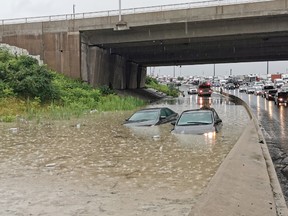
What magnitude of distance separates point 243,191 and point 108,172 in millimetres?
3495

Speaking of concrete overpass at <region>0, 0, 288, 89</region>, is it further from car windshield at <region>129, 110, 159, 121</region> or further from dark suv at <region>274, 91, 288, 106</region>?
car windshield at <region>129, 110, 159, 121</region>

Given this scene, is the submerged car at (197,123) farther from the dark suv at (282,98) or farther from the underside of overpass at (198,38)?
the dark suv at (282,98)

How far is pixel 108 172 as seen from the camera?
9.27 metres

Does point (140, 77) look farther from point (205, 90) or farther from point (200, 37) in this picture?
point (200, 37)

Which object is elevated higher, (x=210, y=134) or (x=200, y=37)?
(x=200, y=37)

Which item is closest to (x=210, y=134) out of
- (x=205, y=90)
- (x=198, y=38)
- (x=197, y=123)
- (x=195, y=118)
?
(x=197, y=123)

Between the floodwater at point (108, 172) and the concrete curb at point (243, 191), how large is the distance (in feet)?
1.45

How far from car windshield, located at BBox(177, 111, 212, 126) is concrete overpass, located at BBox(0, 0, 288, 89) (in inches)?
769

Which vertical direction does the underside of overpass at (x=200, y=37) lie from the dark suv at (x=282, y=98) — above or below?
above

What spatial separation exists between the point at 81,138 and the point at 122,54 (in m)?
36.4

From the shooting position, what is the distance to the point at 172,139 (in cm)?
1428

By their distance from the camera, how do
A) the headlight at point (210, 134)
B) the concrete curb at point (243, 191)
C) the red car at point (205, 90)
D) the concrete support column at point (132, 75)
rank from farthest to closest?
the red car at point (205, 90) < the concrete support column at point (132, 75) < the headlight at point (210, 134) < the concrete curb at point (243, 191)

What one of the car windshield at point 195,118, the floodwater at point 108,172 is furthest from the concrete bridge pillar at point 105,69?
the car windshield at point 195,118

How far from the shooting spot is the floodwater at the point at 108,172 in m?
6.58
